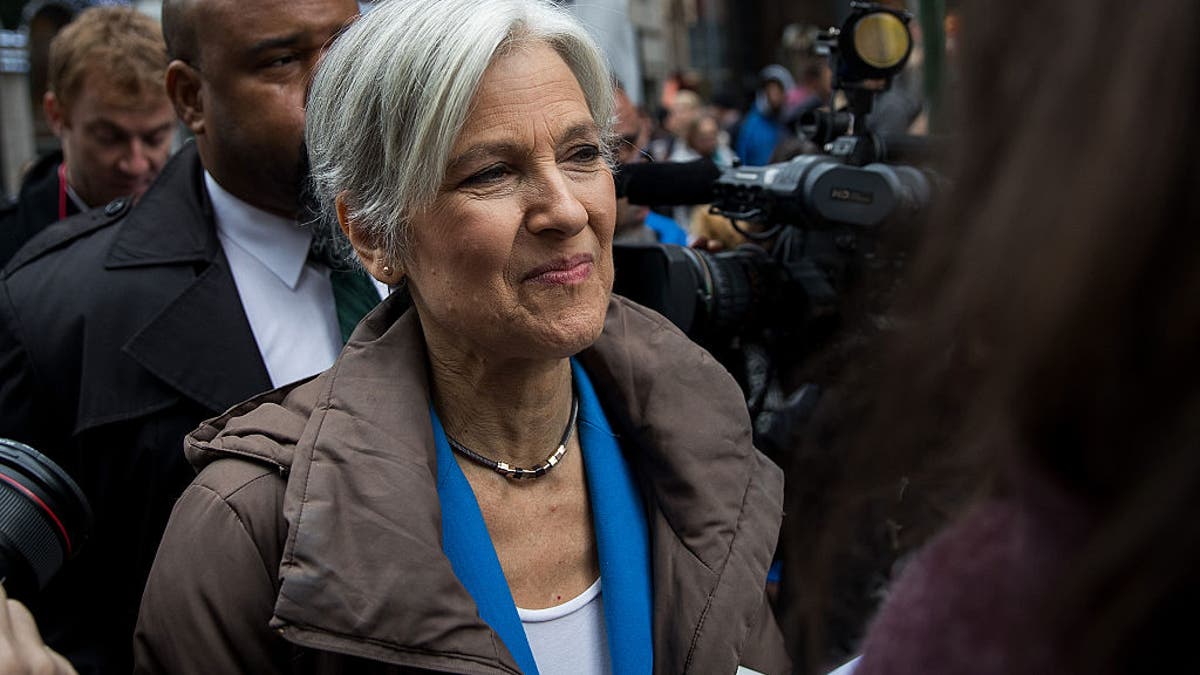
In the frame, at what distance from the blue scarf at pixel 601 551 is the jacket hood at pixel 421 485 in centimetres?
3

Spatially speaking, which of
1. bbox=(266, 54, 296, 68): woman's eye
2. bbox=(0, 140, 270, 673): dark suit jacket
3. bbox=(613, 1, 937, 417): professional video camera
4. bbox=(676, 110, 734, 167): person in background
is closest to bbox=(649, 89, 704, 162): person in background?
bbox=(676, 110, 734, 167): person in background

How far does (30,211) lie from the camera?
3.22m

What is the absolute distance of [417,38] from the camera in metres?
1.61

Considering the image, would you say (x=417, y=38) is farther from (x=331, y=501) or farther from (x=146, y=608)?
(x=146, y=608)

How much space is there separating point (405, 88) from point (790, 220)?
1.02 meters

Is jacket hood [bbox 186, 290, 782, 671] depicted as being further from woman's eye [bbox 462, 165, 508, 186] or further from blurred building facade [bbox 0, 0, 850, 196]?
blurred building facade [bbox 0, 0, 850, 196]

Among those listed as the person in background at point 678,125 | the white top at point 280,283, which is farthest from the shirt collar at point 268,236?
the person in background at point 678,125

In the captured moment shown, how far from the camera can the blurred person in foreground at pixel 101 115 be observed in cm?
318

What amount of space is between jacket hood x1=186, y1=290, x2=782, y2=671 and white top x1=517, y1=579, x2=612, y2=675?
9 centimetres

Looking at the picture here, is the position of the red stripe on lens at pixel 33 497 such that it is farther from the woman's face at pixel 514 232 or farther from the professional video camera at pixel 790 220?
the professional video camera at pixel 790 220

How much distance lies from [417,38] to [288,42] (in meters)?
0.72

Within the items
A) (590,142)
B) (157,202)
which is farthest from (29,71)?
(590,142)

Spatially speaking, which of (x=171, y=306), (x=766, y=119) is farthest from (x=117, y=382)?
(x=766, y=119)

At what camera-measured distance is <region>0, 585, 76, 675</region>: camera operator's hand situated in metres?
1.18
